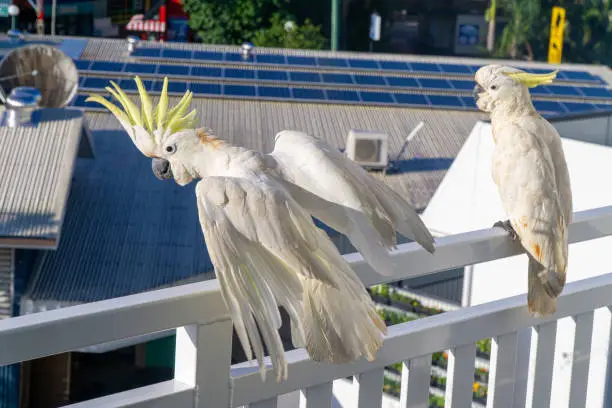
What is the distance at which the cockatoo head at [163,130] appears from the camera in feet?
7.00

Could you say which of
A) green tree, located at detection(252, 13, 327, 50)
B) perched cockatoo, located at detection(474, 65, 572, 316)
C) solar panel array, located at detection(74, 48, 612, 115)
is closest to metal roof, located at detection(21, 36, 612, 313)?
solar panel array, located at detection(74, 48, 612, 115)

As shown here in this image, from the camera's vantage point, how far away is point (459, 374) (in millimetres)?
2229

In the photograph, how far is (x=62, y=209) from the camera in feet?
27.3

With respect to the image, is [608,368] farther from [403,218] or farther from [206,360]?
[206,360]

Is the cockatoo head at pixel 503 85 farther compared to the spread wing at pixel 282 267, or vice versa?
the cockatoo head at pixel 503 85

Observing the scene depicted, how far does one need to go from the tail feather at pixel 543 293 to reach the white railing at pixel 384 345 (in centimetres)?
Result: 2

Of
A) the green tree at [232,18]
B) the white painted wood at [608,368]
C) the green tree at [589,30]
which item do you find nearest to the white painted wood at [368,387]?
the white painted wood at [608,368]

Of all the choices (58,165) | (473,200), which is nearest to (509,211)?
(473,200)

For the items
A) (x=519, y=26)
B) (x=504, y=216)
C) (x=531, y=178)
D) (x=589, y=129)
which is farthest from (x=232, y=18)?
(x=531, y=178)

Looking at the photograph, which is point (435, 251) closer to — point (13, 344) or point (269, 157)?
point (269, 157)

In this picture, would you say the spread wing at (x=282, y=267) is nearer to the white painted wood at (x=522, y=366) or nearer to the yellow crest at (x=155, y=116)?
the yellow crest at (x=155, y=116)

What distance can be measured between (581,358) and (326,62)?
1215 centimetres

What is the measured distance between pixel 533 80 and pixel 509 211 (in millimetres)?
A: 454

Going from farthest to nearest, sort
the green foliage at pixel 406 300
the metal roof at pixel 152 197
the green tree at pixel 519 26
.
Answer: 1. the green tree at pixel 519 26
2. the metal roof at pixel 152 197
3. the green foliage at pixel 406 300
